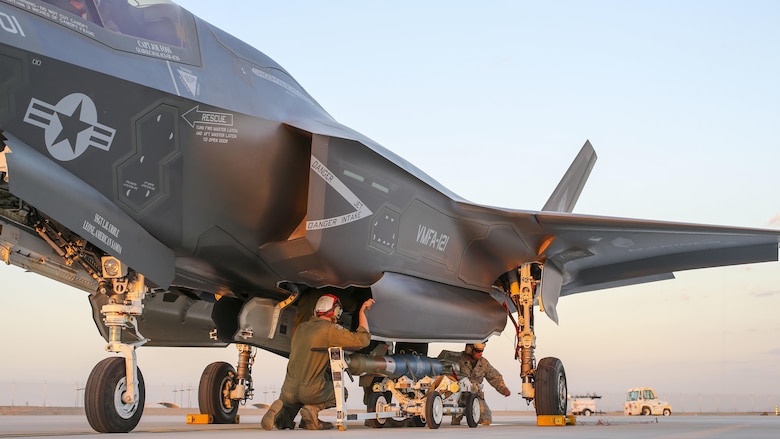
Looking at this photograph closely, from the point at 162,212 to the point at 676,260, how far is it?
7766mm

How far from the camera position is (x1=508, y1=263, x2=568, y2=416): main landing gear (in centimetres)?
1012

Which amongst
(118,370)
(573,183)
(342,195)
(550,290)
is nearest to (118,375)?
(118,370)

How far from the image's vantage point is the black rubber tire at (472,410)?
9.38 meters

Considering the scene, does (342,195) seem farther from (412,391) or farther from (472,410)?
(472,410)

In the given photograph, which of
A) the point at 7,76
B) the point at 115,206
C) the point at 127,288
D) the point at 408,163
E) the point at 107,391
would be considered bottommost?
the point at 107,391

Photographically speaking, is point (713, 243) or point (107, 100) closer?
point (107, 100)

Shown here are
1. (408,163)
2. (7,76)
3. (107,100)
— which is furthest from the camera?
(408,163)

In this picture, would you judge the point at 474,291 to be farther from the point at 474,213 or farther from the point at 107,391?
the point at 107,391

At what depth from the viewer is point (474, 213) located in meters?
10.1

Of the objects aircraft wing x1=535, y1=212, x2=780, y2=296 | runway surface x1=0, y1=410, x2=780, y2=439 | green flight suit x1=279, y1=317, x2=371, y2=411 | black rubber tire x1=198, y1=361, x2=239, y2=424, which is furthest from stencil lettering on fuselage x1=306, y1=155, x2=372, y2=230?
black rubber tire x1=198, y1=361, x2=239, y2=424

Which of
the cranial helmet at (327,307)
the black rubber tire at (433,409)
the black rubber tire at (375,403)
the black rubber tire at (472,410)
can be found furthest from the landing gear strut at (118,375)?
the black rubber tire at (472,410)

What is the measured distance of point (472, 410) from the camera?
9.43 m

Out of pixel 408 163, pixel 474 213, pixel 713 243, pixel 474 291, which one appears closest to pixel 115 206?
pixel 408 163

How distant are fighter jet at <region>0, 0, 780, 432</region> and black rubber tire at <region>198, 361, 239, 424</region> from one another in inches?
1.1
